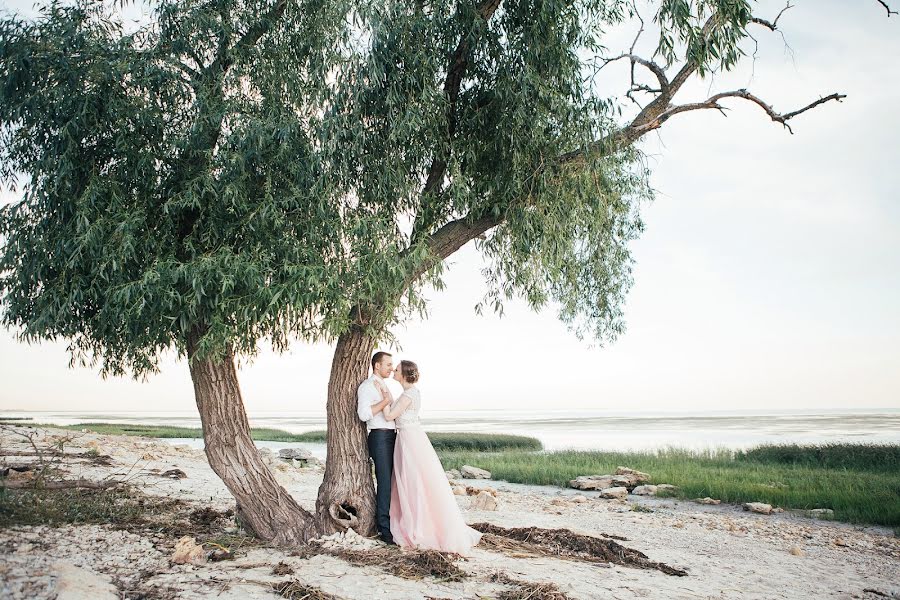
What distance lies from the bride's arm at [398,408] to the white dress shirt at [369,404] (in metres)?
0.12

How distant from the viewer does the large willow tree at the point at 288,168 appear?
6.66m

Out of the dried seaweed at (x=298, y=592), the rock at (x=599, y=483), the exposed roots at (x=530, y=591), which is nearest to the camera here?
the dried seaweed at (x=298, y=592)

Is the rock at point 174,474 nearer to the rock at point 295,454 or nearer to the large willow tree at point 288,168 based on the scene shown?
the large willow tree at point 288,168

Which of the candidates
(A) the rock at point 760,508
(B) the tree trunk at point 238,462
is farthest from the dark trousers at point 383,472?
(A) the rock at point 760,508

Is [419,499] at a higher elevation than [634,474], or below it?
higher

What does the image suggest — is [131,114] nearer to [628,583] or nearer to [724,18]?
[724,18]

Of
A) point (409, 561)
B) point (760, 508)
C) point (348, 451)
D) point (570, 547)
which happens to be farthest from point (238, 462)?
point (760, 508)

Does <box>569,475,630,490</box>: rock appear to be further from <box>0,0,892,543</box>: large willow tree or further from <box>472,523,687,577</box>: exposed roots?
<box>0,0,892,543</box>: large willow tree

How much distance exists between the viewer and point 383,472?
7.52 m

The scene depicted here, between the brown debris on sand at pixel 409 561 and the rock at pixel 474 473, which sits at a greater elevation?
the brown debris on sand at pixel 409 561

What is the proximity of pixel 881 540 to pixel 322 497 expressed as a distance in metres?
8.19

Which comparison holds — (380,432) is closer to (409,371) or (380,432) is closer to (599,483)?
(409,371)

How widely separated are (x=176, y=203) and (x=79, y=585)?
3644 millimetres

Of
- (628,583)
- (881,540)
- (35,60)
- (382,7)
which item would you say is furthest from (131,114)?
(881,540)
